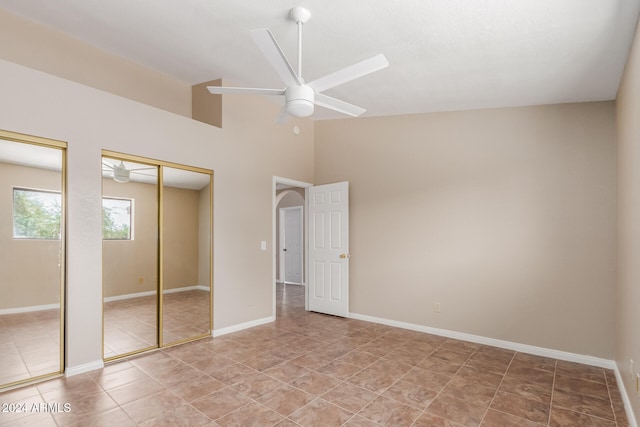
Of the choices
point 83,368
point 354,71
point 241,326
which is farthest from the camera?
point 241,326

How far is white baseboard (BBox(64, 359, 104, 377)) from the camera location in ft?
9.57

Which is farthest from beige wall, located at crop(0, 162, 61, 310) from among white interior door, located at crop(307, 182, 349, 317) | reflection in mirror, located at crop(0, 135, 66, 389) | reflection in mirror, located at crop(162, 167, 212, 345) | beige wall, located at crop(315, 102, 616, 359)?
beige wall, located at crop(315, 102, 616, 359)

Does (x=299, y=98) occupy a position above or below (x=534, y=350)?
above

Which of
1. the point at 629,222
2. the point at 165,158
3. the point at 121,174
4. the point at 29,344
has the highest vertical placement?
the point at 165,158

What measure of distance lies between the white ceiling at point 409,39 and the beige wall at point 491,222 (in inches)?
17.3

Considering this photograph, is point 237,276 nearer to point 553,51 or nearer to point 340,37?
point 340,37

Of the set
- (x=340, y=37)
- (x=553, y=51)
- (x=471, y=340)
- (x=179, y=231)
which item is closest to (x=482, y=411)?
(x=471, y=340)

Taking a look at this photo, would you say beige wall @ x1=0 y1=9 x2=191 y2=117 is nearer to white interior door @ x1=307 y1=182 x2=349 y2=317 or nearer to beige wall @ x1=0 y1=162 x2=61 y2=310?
beige wall @ x1=0 y1=162 x2=61 y2=310

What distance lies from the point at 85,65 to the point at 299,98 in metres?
2.81

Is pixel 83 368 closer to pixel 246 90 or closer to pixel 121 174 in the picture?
pixel 121 174

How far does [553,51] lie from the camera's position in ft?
8.73

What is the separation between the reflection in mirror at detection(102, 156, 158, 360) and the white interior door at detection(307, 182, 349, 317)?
249cm

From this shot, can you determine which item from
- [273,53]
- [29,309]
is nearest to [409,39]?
[273,53]

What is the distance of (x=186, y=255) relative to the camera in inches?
155
